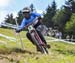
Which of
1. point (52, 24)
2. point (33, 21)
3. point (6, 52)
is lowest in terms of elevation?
point (52, 24)

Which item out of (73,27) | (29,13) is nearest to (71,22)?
(73,27)

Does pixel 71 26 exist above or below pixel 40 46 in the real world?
below

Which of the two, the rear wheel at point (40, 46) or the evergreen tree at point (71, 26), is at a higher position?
the rear wheel at point (40, 46)

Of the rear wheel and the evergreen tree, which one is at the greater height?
the rear wheel

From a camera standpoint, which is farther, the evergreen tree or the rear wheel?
the evergreen tree

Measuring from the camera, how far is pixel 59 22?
351ft

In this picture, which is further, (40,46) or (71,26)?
(71,26)

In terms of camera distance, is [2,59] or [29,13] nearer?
[2,59]

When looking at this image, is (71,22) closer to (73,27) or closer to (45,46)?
(73,27)

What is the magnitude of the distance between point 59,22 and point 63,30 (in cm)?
553

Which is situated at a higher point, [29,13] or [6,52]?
[29,13]

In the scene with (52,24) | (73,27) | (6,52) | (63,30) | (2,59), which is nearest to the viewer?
(2,59)

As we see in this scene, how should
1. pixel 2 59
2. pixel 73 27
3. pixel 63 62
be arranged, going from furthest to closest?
pixel 73 27 → pixel 2 59 → pixel 63 62

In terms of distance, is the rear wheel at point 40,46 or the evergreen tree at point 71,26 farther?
the evergreen tree at point 71,26
